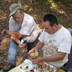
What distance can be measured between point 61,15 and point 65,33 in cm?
520

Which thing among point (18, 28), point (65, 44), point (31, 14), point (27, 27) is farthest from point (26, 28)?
point (31, 14)

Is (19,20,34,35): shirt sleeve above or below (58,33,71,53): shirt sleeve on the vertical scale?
above

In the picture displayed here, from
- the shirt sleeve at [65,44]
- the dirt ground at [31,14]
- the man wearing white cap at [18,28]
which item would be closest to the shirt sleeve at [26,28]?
the man wearing white cap at [18,28]

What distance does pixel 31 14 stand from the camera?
5789 millimetres

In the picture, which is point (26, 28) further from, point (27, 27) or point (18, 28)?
point (18, 28)

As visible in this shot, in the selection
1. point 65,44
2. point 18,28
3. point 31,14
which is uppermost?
point 31,14

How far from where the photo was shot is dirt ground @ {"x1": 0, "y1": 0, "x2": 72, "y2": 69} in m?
3.46

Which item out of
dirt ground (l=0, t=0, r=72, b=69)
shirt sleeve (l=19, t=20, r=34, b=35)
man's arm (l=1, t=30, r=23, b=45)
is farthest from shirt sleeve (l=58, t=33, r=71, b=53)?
dirt ground (l=0, t=0, r=72, b=69)

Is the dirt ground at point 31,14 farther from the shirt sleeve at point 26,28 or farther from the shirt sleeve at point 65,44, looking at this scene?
the shirt sleeve at point 65,44

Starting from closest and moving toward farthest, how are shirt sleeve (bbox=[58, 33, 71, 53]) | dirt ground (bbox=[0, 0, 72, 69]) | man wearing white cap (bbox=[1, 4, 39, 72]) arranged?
1. shirt sleeve (bbox=[58, 33, 71, 53])
2. man wearing white cap (bbox=[1, 4, 39, 72])
3. dirt ground (bbox=[0, 0, 72, 69])

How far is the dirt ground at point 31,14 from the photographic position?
3.46m

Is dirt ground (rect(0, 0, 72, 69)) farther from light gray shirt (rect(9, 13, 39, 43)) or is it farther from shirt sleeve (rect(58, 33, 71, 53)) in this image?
shirt sleeve (rect(58, 33, 71, 53))

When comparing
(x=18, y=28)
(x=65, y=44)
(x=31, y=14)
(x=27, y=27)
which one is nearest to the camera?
(x=65, y=44)

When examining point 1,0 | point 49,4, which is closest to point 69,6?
point 49,4
